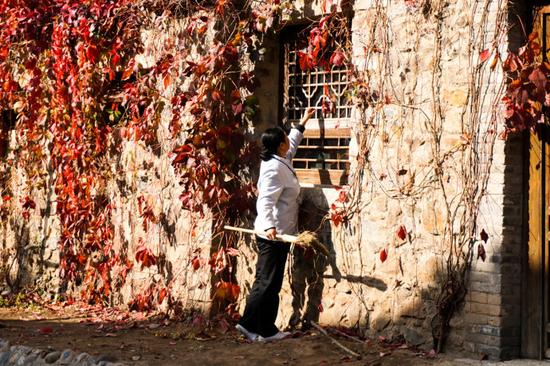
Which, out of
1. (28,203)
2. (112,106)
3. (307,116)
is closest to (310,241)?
(307,116)

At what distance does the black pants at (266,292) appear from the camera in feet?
25.6

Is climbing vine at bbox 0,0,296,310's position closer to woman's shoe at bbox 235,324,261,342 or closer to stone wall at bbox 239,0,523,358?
woman's shoe at bbox 235,324,261,342

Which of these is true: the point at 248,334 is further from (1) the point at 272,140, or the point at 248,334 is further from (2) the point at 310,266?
(1) the point at 272,140

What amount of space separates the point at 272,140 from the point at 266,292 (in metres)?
1.31

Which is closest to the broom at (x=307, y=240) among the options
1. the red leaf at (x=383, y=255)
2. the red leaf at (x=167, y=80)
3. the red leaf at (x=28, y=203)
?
the red leaf at (x=383, y=255)

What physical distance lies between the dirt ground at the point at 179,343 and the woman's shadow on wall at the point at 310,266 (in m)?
0.27

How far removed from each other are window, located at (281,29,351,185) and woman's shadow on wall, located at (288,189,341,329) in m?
0.26

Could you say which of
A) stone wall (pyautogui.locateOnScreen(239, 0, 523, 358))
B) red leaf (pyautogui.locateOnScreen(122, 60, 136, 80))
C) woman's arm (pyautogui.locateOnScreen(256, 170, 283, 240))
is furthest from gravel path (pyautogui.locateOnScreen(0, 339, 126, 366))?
red leaf (pyautogui.locateOnScreen(122, 60, 136, 80))

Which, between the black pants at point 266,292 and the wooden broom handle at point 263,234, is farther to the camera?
the black pants at point 266,292

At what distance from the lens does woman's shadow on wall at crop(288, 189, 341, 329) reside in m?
7.98

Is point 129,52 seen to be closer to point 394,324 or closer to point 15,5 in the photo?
point 15,5

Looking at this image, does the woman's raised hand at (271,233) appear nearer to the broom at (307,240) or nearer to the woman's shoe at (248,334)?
the broom at (307,240)

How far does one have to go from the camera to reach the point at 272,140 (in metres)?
7.83

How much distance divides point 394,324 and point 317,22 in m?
2.73
